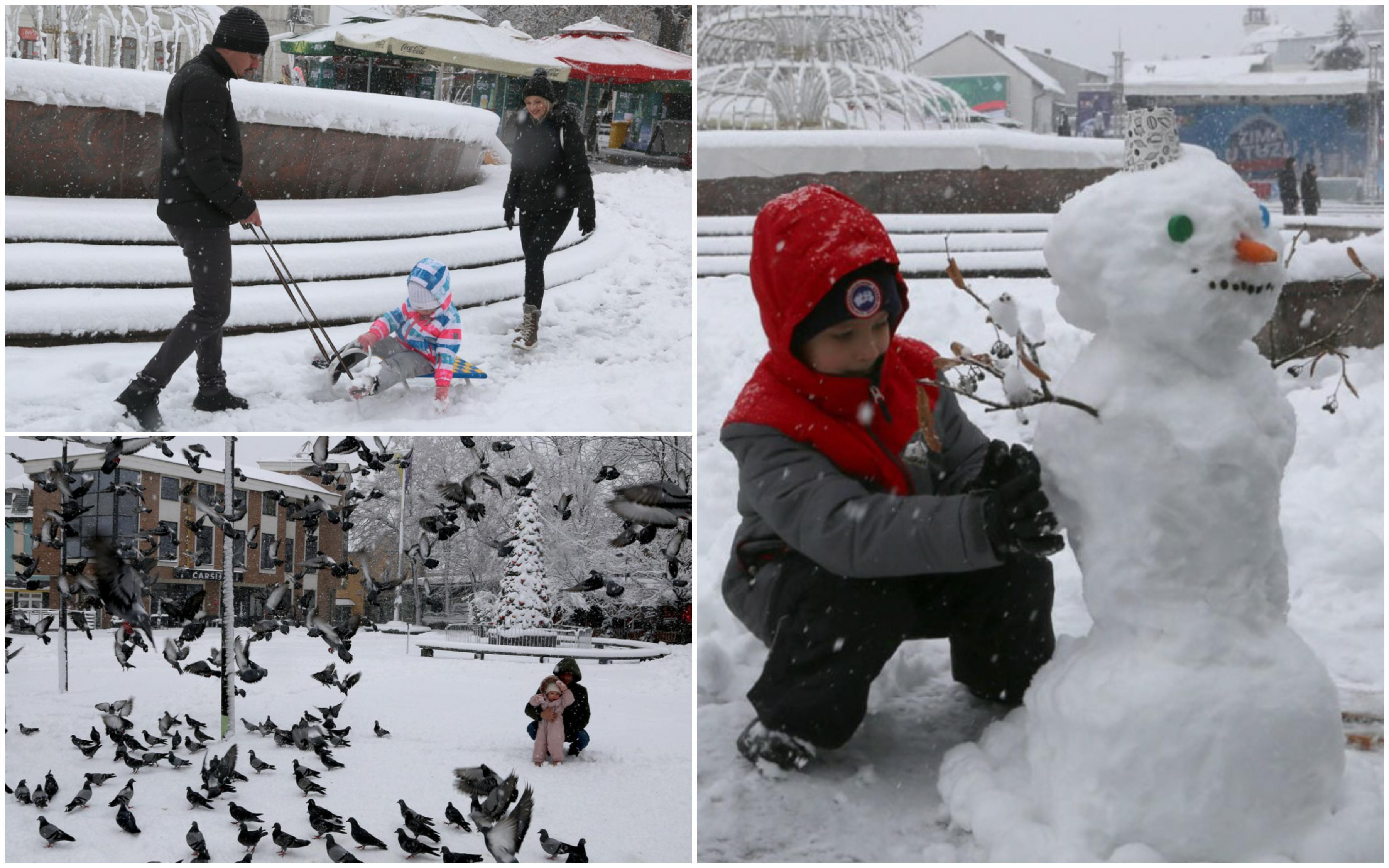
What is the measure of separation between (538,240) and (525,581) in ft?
6.30

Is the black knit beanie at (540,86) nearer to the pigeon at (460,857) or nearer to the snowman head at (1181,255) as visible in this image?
the pigeon at (460,857)

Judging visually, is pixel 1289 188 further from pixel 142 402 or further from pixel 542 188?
pixel 142 402

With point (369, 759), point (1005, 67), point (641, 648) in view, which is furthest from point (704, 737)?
point (1005, 67)

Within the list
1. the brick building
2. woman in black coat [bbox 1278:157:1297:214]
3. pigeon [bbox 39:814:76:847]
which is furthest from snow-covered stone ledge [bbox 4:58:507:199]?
woman in black coat [bbox 1278:157:1297:214]

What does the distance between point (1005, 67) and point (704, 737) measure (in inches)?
898

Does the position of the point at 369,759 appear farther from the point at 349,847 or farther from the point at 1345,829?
the point at 1345,829

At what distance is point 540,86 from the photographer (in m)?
4.71

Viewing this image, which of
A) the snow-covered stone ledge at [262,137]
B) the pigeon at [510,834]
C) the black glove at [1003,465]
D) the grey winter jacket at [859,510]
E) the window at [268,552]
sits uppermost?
the snow-covered stone ledge at [262,137]

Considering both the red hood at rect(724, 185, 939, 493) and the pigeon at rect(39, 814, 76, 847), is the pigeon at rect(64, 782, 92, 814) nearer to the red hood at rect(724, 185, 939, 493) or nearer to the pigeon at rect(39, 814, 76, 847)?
the pigeon at rect(39, 814, 76, 847)

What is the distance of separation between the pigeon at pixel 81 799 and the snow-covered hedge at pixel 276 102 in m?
2.57

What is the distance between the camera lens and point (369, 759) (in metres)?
4.74

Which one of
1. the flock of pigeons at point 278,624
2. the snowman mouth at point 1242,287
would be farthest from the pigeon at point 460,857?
the snowman mouth at point 1242,287

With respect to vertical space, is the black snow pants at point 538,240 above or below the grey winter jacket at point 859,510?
above

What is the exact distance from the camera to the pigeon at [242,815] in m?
3.46
